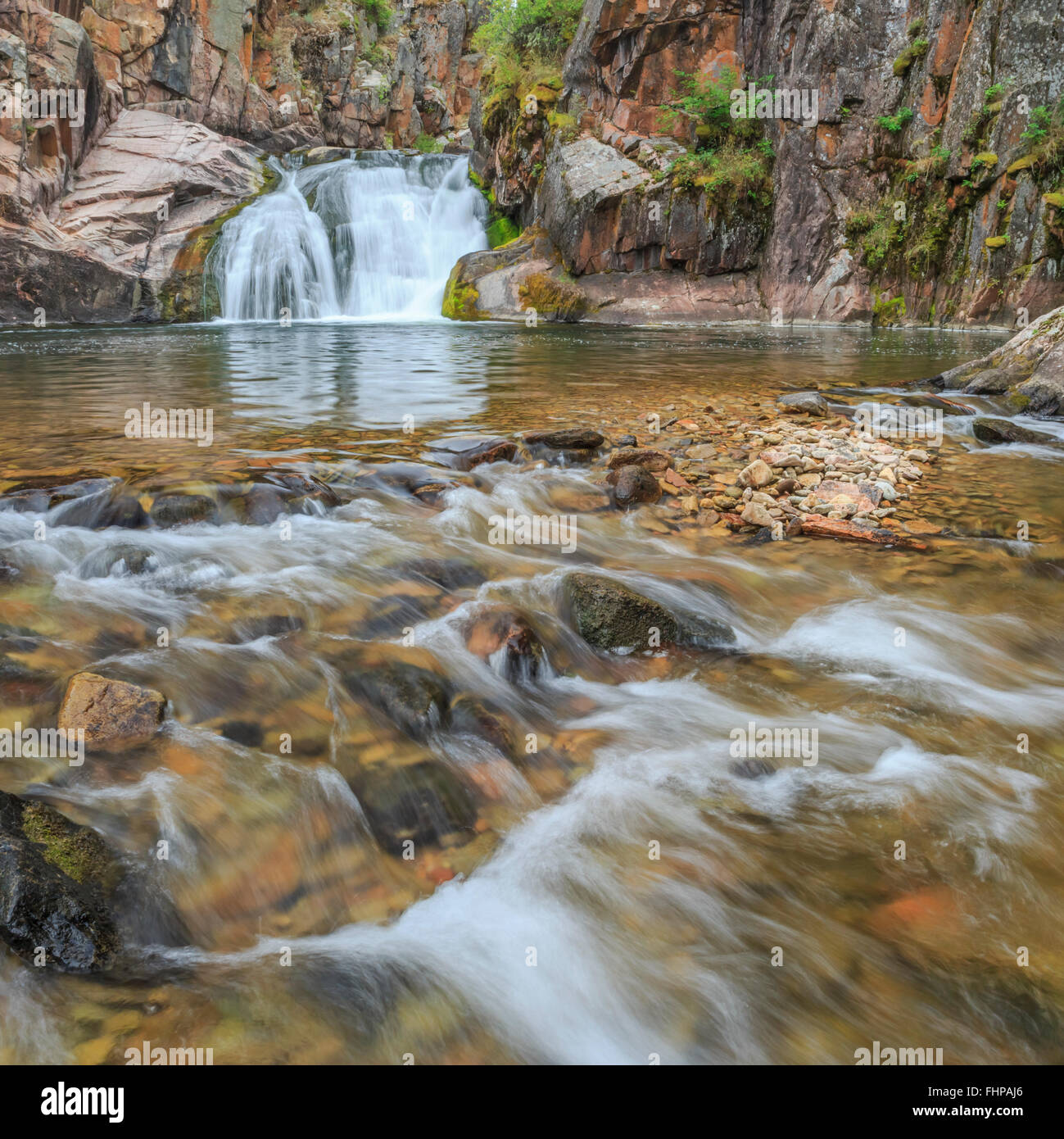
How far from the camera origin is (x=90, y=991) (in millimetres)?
1895

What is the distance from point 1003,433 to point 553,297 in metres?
16.0

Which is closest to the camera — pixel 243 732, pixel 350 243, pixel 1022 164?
pixel 243 732

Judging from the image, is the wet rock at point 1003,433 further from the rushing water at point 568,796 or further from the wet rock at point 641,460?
the wet rock at point 641,460

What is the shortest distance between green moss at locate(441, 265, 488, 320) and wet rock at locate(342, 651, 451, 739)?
64.9ft

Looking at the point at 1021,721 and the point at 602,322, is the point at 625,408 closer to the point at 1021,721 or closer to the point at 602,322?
the point at 1021,721

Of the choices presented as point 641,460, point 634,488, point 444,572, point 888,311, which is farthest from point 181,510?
point 888,311

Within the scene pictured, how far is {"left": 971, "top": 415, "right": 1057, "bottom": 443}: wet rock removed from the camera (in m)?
6.91

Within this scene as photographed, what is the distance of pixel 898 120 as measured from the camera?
18.8 meters

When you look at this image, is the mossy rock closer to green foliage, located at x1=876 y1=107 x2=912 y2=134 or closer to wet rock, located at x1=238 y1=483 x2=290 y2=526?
green foliage, located at x1=876 y1=107 x2=912 y2=134

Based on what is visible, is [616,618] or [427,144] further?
[427,144]

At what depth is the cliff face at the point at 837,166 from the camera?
53.4ft

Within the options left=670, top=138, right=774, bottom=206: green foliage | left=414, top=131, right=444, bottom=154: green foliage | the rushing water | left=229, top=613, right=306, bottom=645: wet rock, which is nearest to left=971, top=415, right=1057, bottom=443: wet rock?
the rushing water

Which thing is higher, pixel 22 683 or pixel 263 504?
pixel 263 504

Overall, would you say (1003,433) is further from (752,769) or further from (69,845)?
(69,845)
